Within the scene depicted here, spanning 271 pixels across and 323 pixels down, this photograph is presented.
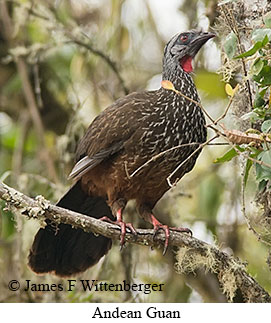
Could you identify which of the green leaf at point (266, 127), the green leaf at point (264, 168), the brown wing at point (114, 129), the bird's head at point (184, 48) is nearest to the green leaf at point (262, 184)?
the green leaf at point (264, 168)

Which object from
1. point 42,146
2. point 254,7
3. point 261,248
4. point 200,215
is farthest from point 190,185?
point 254,7

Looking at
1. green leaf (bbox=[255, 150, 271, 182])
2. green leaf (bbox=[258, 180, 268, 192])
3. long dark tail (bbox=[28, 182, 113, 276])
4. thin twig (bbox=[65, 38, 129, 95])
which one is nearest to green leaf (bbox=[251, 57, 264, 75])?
green leaf (bbox=[255, 150, 271, 182])

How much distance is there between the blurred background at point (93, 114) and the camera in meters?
4.52

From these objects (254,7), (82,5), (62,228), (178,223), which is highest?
(82,5)

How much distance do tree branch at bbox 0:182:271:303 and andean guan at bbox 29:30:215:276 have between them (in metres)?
0.15

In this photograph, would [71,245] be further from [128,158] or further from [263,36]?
[263,36]

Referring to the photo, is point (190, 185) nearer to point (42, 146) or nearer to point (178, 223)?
point (178, 223)

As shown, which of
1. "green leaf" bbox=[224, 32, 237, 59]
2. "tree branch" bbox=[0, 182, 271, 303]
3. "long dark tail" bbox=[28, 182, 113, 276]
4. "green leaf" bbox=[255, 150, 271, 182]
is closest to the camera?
"green leaf" bbox=[255, 150, 271, 182]

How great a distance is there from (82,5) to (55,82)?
82cm

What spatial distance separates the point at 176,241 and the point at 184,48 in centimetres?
121

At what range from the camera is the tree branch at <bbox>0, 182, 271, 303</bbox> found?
2850 millimetres

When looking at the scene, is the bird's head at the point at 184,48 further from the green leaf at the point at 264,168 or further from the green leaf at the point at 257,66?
the green leaf at the point at 264,168

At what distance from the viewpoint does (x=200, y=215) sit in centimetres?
482

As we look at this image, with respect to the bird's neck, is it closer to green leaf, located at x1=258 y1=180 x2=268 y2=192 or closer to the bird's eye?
the bird's eye
